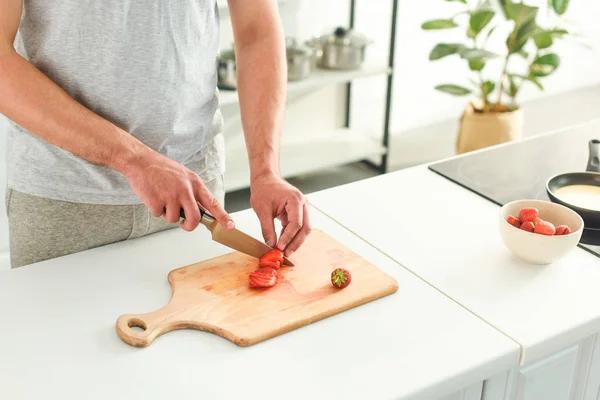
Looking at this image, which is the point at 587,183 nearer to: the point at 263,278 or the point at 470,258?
the point at 470,258

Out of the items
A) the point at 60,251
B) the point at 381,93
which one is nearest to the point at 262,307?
the point at 60,251

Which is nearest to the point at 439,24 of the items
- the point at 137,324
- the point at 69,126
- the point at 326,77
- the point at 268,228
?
the point at 326,77

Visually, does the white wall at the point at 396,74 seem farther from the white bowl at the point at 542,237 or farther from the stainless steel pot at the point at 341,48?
the white bowl at the point at 542,237

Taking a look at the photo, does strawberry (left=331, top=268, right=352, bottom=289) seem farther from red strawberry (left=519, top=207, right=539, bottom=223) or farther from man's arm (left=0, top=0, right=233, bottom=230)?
red strawberry (left=519, top=207, right=539, bottom=223)

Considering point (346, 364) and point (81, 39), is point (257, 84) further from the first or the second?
point (346, 364)

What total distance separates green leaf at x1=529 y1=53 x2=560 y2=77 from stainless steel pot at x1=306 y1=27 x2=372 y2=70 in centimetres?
79

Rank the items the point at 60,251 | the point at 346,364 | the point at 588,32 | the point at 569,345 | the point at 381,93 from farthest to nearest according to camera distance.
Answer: the point at 588,32 → the point at 381,93 → the point at 60,251 → the point at 569,345 → the point at 346,364

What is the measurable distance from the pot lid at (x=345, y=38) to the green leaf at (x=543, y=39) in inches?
29.9

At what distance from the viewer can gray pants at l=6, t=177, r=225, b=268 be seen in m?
1.42

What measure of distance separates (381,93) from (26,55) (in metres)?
2.78

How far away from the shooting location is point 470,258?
1.35 metres

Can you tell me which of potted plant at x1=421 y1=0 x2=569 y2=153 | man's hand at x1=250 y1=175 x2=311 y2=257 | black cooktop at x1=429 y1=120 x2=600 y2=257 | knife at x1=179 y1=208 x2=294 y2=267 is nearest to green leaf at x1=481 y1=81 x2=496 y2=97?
potted plant at x1=421 y1=0 x2=569 y2=153

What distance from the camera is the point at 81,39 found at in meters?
1.31

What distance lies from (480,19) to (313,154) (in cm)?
97
